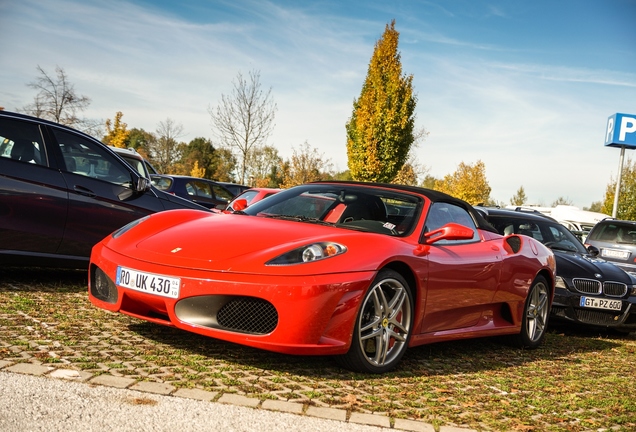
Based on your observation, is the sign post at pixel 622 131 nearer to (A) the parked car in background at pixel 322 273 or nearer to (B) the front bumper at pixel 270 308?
(A) the parked car in background at pixel 322 273

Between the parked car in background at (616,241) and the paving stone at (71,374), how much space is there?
37.0 feet

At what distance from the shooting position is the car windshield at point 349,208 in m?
5.21

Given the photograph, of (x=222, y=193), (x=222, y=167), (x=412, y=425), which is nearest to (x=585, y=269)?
(x=412, y=425)

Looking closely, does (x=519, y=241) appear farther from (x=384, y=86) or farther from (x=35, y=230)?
(x=384, y=86)

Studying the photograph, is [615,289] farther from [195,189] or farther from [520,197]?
[520,197]

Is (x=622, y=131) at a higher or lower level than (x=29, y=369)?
higher

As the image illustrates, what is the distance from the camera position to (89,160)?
714cm

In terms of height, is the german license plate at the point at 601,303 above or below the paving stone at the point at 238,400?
above

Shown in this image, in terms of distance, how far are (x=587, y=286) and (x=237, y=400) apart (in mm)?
5764

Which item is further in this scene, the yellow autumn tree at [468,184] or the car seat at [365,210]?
the yellow autumn tree at [468,184]

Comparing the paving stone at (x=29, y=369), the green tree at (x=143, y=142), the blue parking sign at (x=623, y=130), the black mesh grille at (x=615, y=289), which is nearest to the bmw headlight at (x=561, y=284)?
the black mesh grille at (x=615, y=289)

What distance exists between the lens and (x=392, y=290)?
15.5 ft

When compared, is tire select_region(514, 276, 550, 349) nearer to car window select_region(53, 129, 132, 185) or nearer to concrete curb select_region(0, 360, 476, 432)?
concrete curb select_region(0, 360, 476, 432)

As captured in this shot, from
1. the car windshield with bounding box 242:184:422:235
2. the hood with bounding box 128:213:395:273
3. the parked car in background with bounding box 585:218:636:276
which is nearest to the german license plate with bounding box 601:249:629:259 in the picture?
the parked car in background with bounding box 585:218:636:276
